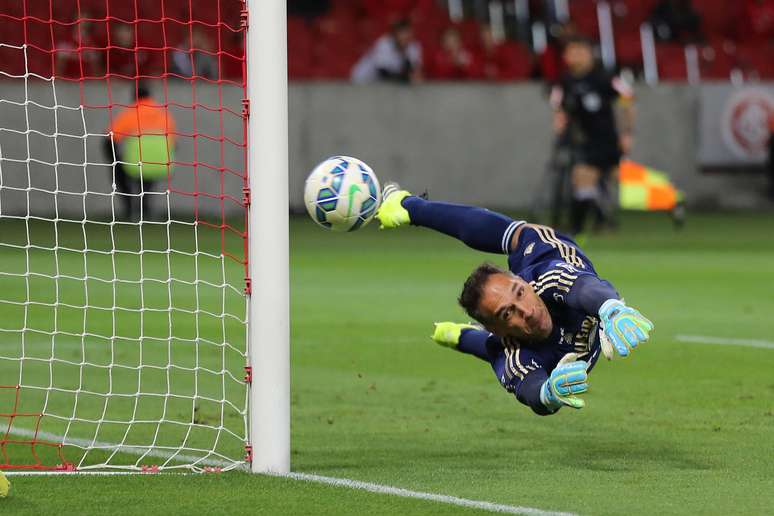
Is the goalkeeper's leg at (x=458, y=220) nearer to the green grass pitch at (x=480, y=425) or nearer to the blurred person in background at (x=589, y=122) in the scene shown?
the green grass pitch at (x=480, y=425)

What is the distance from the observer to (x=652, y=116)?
23094 mm

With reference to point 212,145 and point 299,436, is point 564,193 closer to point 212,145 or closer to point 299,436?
point 212,145

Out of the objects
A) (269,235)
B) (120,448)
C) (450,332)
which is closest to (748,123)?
(450,332)

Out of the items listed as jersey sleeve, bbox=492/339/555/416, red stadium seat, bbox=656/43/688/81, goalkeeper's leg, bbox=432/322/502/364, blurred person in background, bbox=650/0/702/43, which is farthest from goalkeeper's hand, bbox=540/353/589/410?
blurred person in background, bbox=650/0/702/43

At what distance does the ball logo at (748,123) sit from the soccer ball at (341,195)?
16.9 metres

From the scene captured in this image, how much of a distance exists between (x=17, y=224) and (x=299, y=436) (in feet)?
43.3

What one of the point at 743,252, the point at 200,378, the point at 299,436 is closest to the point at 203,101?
the point at 743,252

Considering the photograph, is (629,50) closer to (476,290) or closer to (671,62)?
(671,62)

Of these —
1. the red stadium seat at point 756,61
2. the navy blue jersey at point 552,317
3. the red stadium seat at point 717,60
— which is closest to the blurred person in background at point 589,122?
the red stadium seat at point 717,60

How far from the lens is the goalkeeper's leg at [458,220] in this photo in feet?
21.4

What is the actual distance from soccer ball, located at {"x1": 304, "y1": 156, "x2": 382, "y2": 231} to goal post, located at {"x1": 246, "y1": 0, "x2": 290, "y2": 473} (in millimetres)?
902

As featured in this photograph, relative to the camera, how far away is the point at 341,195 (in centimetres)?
666

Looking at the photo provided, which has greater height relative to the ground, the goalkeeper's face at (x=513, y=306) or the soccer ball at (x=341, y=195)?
the soccer ball at (x=341, y=195)

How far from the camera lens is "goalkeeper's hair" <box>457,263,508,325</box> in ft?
19.6
